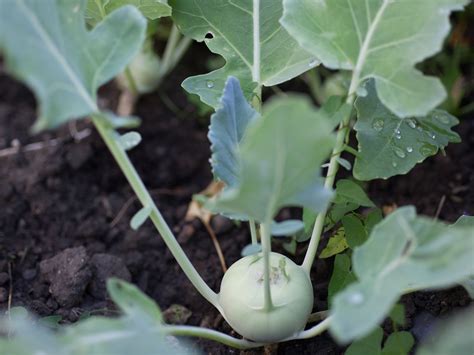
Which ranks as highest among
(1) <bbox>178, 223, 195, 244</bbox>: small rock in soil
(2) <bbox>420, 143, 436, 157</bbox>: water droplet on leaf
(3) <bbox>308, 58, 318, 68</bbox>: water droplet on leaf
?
(3) <bbox>308, 58, 318, 68</bbox>: water droplet on leaf

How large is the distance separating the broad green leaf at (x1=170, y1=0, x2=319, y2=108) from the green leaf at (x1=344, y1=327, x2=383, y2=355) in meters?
0.53

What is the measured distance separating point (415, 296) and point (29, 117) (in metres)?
1.28

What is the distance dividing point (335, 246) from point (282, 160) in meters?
0.48

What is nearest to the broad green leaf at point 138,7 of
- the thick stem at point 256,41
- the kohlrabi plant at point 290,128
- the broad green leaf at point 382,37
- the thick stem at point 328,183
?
the kohlrabi plant at point 290,128

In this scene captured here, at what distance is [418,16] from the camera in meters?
1.15

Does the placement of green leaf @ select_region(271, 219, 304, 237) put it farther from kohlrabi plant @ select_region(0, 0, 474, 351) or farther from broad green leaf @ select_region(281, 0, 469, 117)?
broad green leaf @ select_region(281, 0, 469, 117)

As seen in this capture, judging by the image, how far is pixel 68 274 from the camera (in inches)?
53.0

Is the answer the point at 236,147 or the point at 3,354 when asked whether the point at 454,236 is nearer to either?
the point at 236,147

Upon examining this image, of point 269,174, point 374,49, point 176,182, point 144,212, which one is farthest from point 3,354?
point 176,182

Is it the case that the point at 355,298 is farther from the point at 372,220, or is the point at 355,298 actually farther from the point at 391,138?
the point at 391,138

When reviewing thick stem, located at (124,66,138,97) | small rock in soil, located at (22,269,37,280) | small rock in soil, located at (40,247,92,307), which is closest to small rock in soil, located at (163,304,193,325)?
small rock in soil, located at (40,247,92,307)

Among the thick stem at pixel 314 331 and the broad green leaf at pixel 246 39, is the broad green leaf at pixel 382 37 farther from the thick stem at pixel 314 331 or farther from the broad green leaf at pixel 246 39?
the thick stem at pixel 314 331

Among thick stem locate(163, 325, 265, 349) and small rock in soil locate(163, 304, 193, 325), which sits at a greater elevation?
thick stem locate(163, 325, 265, 349)

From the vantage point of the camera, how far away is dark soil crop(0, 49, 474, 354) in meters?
1.34
